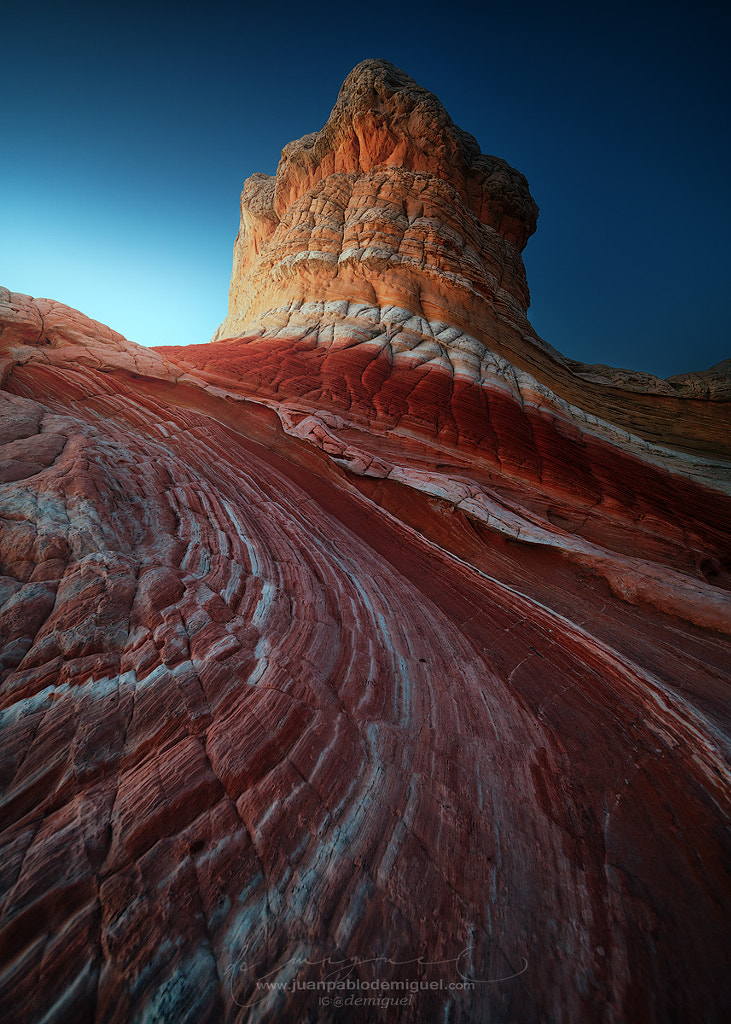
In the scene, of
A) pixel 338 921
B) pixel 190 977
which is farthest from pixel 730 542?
pixel 190 977

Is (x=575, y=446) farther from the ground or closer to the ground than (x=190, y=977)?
farther from the ground

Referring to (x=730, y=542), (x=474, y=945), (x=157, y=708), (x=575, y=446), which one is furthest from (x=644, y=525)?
(x=157, y=708)

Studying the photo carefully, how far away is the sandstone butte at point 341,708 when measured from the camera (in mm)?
1897

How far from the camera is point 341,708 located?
3.34 metres

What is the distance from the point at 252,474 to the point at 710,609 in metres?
8.92

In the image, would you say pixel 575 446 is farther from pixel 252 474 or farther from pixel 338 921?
pixel 338 921

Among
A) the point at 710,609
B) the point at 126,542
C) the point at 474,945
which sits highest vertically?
the point at 710,609

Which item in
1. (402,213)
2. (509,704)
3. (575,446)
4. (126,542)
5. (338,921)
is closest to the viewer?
(338,921)

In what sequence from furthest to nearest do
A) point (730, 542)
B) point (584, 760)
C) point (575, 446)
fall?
point (575, 446)
point (730, 542)
point (584, 760)

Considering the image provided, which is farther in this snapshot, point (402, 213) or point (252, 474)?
point (402, 213)

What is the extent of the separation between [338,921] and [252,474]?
6.85 meters

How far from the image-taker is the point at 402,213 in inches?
599

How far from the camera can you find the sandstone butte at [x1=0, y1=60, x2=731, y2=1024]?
6.23 feet

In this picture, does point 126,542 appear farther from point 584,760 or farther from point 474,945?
point 584,760
